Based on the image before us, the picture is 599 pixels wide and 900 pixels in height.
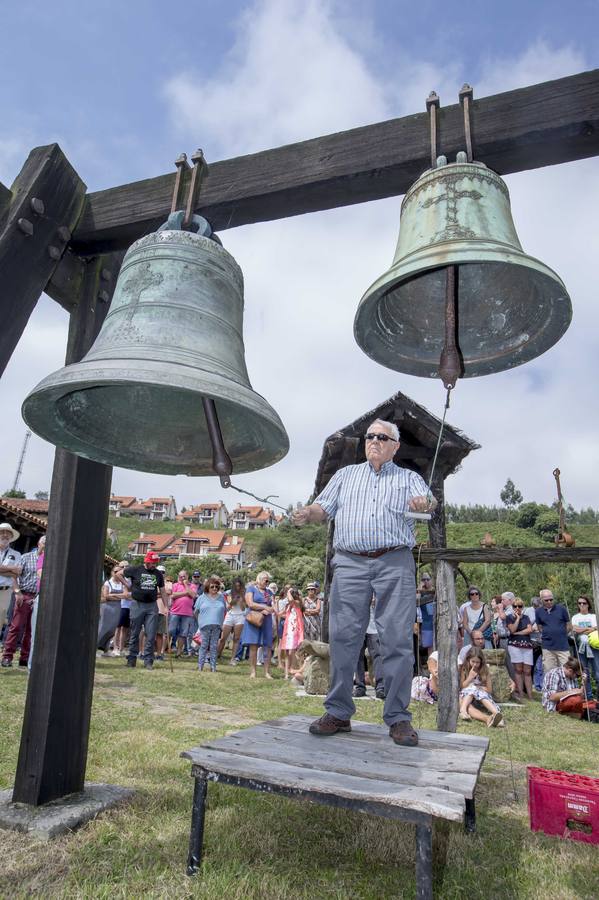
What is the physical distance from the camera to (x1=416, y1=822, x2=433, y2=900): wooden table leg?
211 cm

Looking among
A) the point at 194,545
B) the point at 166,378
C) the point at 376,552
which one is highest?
the point at 194,545

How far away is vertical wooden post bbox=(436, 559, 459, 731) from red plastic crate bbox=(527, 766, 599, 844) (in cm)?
113

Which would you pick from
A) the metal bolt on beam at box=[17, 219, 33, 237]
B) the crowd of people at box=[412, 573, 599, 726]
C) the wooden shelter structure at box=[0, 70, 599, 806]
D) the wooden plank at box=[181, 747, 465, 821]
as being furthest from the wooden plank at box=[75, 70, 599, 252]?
the crowd of people at box=[412, 573, 599, 726]

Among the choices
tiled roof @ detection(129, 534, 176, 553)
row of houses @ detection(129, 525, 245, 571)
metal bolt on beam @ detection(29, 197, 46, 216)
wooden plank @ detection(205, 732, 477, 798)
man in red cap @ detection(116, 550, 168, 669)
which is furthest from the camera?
tiled roof @ detection(129, 534, 176, 553)

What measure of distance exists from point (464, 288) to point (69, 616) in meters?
2.48

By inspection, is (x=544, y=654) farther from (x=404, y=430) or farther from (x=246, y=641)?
(x=246, y=641)

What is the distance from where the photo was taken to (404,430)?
992cm

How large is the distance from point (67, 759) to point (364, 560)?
1847mm

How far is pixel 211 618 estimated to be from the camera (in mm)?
10617

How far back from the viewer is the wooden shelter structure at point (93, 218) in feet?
7.73

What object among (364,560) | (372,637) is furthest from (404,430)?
(364,560)

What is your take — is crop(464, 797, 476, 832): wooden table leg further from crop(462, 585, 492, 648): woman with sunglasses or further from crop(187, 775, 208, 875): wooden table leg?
crop(462, 585, 492, 648): woman with sunglasses

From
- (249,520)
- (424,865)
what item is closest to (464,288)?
(424,865)

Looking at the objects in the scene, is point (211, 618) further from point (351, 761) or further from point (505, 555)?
point (351, 761)
